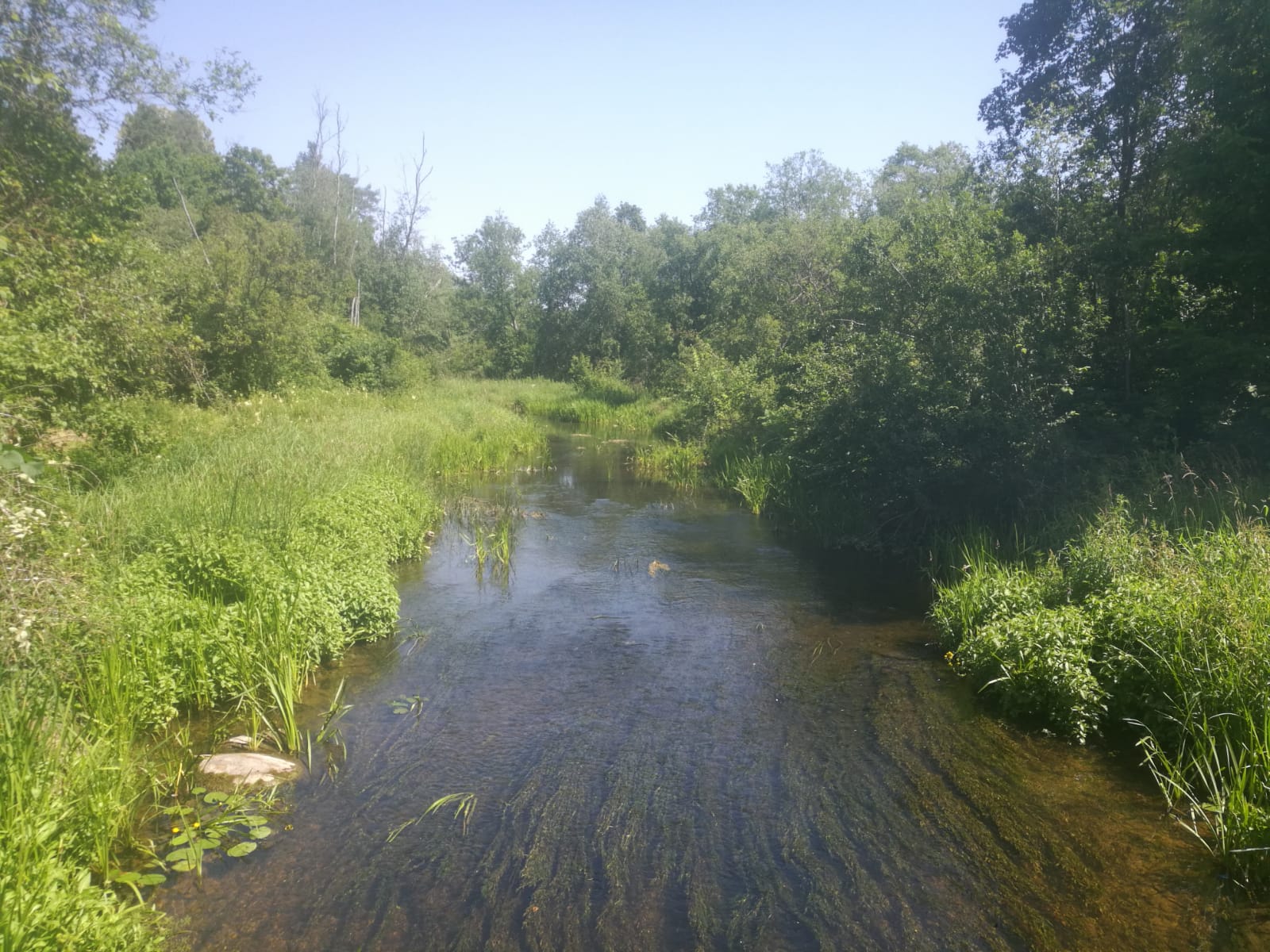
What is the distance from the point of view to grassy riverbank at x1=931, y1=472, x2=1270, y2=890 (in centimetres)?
503

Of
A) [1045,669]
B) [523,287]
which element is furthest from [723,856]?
A: [523,287]

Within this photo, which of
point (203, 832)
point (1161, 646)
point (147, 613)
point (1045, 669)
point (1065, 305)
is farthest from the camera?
point (1065, 305)

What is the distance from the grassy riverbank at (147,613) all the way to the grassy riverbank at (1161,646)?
20.2 ft

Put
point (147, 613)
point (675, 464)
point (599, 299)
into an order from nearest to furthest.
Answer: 1. point (147, 613)
2. point (675, 464)
3. point (599, 299)

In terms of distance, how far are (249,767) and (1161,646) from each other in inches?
276

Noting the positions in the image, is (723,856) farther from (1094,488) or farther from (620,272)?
(620,272)

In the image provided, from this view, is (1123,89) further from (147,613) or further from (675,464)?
(147,613)

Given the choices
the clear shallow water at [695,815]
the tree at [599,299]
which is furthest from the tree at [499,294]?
the clear shallow water at [695,815]

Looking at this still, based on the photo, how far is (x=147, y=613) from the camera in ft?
20.8

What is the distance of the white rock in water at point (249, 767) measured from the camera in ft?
18.7

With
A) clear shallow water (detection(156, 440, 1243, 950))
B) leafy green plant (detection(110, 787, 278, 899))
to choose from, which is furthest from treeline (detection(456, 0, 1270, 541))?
leafy green plant (detection(110, 787, 278, 899))

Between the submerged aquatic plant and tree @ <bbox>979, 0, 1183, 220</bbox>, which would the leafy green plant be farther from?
tree @ <bbox>979, 0, 1183, 220</bbox>

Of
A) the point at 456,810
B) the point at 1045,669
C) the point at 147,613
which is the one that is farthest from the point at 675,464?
the point at 456,810

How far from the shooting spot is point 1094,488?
998 cm
